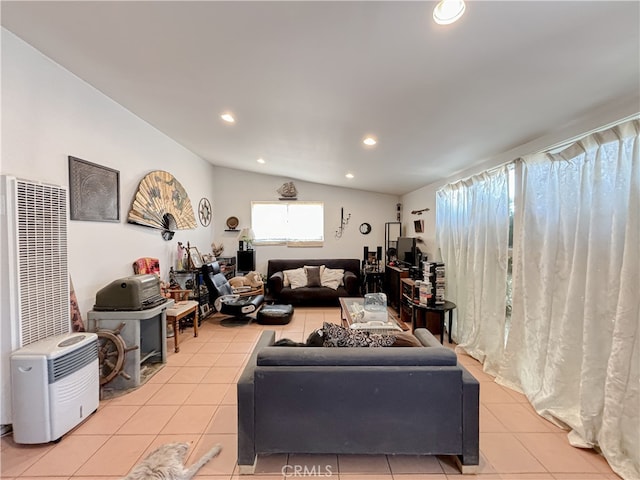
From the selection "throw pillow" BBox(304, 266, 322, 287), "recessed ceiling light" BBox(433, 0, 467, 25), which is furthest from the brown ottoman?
"recessed ceiling light" BBox(433, 0, 467, 25)

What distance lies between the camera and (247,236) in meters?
6.02

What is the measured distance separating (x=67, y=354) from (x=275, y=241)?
4452 millimetres

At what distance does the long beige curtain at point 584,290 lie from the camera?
1611mm

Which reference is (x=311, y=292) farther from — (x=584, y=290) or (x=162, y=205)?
(x=584, y=290)

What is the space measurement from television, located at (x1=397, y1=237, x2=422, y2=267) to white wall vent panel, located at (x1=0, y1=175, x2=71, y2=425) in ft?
14.1

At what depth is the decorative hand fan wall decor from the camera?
3.43 meters

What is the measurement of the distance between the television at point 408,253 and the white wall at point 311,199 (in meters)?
1.36

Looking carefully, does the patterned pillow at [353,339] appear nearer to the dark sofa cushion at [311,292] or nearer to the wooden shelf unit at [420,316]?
the wooden shelf unit at [420,316]

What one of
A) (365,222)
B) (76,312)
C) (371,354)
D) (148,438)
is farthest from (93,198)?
(365,222)

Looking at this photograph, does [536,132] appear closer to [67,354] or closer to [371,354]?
[371,354]

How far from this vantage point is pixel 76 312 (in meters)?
2.49

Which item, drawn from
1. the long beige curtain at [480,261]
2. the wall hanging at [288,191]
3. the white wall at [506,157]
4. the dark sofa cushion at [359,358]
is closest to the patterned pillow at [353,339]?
the dark sofa cushion at [359,358]

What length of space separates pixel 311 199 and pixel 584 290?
16.4 feet

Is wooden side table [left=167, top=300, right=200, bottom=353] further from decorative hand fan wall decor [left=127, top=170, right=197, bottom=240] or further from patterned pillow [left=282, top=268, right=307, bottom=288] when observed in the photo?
patterned pillow [left=282, top=268, right=307, bottom=288]
